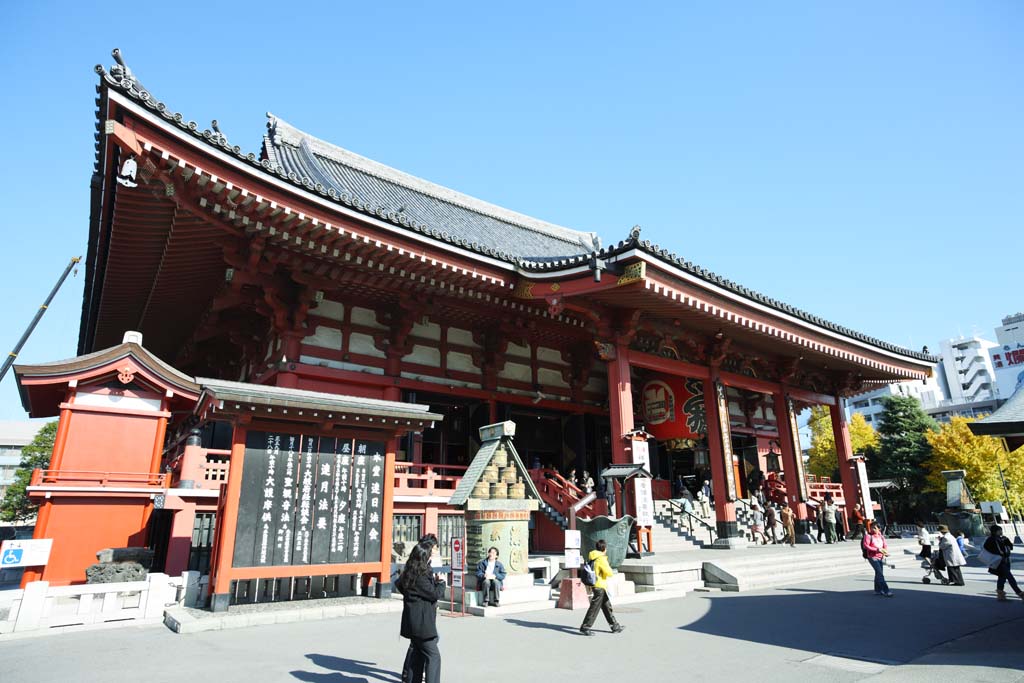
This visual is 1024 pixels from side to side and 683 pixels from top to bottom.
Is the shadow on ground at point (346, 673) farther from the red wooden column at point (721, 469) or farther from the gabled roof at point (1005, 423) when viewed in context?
the red wooden column at point (721, 469)

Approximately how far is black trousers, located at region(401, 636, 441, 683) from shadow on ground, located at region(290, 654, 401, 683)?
2.04 feet

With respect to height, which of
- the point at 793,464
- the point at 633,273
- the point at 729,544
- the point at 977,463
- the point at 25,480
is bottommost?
the point at 729,544

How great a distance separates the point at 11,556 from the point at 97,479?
107 inches

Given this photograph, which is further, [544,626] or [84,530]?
[84,530]

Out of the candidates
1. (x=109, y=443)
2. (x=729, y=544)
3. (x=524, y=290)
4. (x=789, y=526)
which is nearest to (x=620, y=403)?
(x=524, y=290)

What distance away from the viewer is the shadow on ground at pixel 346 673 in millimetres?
5621

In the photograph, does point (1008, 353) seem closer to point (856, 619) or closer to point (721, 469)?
point (721, 469)

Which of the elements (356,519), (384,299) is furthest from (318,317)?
(356,519)

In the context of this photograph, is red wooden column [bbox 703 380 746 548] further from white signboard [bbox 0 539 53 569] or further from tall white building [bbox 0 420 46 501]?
tall white building [bbox 0 420 46 501]

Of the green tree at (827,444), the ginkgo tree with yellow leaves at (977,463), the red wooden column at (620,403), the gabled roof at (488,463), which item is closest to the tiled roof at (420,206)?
the red wooden column at (620,403)

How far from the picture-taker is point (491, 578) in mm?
9914

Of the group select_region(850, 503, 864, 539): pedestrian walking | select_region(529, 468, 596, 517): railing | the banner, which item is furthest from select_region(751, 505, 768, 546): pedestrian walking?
select_region(529, 468, 596, 517): railing

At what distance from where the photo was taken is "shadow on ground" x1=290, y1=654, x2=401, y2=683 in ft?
18.4

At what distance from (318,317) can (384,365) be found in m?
2.11
